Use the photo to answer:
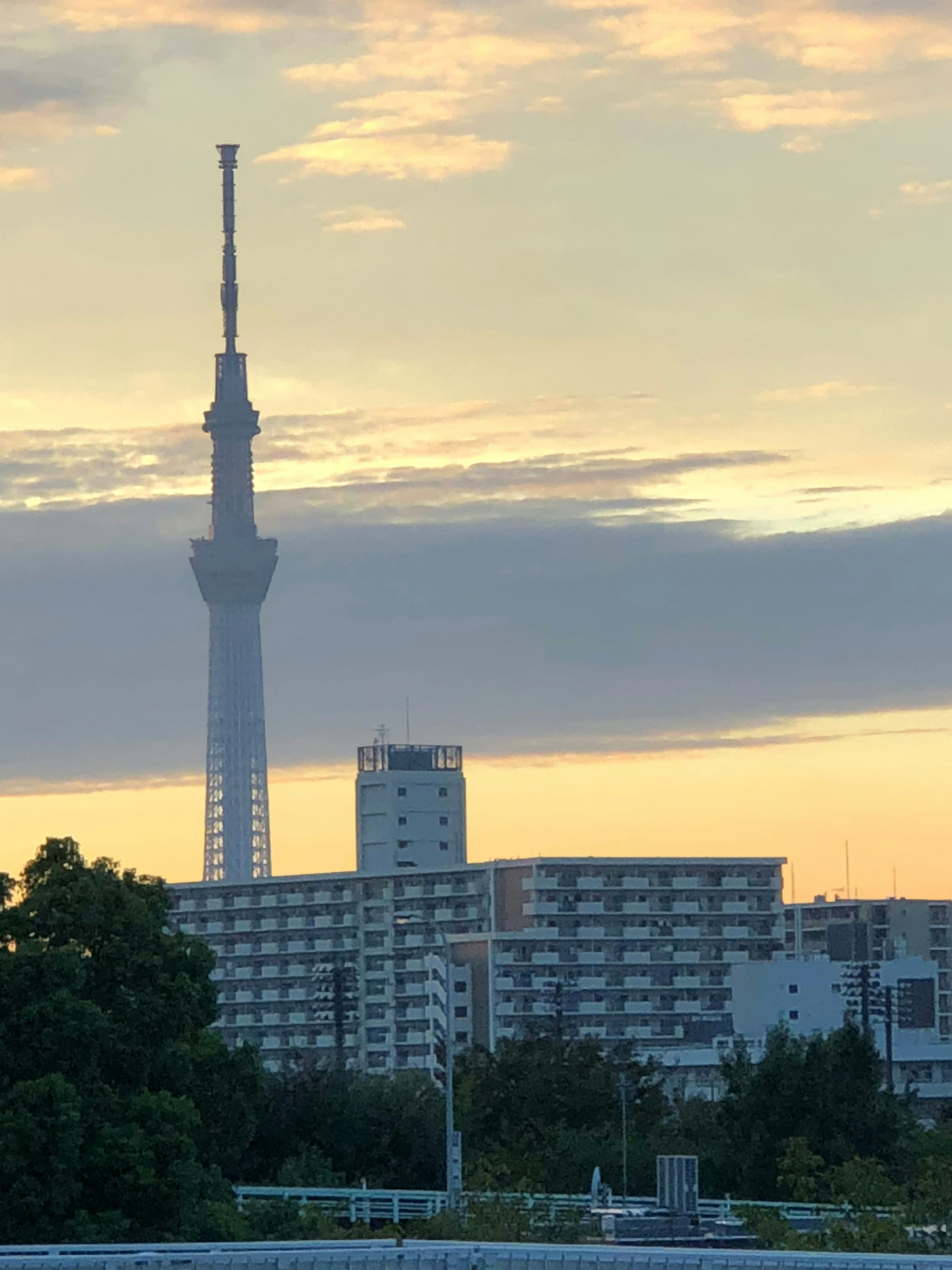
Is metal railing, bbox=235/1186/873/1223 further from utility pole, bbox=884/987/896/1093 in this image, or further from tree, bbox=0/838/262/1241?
utility pole, bbox=884/987/896/1093

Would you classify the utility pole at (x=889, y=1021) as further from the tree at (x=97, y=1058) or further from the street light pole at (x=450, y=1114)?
the tree at (x=97, y=1058)

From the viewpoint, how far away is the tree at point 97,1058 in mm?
47938

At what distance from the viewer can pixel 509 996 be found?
619 ft

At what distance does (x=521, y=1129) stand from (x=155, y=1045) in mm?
44942

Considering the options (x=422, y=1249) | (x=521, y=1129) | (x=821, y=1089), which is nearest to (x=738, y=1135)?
(x=821, y=1089)

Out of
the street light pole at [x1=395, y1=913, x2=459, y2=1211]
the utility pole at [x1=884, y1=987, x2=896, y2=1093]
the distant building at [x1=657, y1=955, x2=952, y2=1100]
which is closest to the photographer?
the street light pole at [x1=395, y1=913, x2=459, y2=1211]

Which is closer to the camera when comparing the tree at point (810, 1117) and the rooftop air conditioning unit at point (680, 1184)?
Answer: the rooftop air conditioning unit at point (680, 1184)

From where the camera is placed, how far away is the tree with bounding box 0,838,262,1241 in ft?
157

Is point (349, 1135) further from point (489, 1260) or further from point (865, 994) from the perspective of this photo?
point (489, 1260)

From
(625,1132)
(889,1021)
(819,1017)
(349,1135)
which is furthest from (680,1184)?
(819,1017)

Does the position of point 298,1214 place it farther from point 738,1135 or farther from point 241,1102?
point 738,1135

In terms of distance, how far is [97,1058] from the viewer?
165 ft

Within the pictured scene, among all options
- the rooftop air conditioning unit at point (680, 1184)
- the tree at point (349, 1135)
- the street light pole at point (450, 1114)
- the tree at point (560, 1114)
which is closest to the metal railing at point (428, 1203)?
the street light pole at point (450, 1114)

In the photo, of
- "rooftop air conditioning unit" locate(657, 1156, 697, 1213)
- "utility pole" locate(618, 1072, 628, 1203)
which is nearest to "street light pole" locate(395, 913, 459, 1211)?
"utility pole" locate(618, 1072, 628, 1203)
